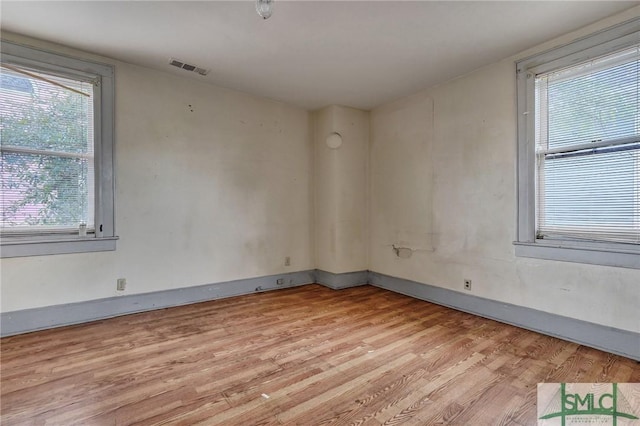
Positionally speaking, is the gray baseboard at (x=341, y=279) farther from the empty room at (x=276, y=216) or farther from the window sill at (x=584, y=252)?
the window sill at (x=584, y=252)

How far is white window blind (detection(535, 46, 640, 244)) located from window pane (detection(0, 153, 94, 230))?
433cm

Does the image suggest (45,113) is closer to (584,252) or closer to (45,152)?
(45,152)

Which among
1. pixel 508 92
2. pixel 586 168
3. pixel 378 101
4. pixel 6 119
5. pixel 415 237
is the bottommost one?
pixel 415 237

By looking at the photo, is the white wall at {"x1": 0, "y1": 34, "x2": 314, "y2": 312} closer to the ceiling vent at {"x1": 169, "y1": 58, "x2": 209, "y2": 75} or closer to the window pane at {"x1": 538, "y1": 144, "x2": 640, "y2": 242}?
the ceiling vent at {"x1": 169, "y1": 58, "x2": 209, "y2": 75}

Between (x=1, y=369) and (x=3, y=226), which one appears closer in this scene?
(x=1, y=369)

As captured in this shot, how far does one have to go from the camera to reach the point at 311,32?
8.29 feet

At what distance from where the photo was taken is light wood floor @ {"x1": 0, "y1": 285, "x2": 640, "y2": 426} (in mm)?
1654

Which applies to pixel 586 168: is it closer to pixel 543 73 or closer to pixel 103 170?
pixel 543 73

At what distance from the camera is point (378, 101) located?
13.7ft

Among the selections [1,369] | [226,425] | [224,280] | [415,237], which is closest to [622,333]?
[415,237]

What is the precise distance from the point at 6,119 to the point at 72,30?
0.95 metres

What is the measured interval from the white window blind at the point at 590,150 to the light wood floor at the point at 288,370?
A: 1.02 metres

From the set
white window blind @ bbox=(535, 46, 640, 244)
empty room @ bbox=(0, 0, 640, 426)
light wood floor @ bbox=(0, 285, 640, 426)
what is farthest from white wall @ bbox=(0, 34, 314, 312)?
white window blind @ bbox=(535, 46, 640, 244)

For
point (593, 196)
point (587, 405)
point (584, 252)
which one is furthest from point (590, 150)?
point (587, 405)
